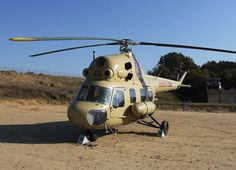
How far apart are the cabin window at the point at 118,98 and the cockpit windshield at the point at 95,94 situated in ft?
1.05

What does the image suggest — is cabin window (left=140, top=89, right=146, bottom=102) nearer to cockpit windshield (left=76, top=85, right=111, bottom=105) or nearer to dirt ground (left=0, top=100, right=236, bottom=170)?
dirt ground (left=0, top=100, right=236, bottom=170)

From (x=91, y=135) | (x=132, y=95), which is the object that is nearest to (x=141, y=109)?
(x=132, y=95)

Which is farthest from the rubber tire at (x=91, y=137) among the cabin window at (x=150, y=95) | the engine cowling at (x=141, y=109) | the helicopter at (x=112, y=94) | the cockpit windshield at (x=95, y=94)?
the cabin window at (x=150, y=95)

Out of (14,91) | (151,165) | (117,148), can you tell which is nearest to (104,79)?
(117,148)

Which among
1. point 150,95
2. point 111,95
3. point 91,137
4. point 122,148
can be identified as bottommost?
point 122,148

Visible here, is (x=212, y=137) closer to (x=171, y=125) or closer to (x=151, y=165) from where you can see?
(x=171, y=125)

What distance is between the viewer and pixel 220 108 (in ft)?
115

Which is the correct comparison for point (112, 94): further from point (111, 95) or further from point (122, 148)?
point (122, 148)

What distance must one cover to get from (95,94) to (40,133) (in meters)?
4.21

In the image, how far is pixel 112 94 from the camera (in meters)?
14.8

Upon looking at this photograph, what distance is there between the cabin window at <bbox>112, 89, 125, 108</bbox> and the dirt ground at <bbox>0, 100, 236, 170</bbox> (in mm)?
1399

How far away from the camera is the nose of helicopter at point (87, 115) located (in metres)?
13.8

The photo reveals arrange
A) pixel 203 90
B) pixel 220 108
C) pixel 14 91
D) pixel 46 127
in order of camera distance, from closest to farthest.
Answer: pixel 46 127 → pixel 220 108 → pixel 14 91 → pixel 203 90

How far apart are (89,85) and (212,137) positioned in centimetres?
566
